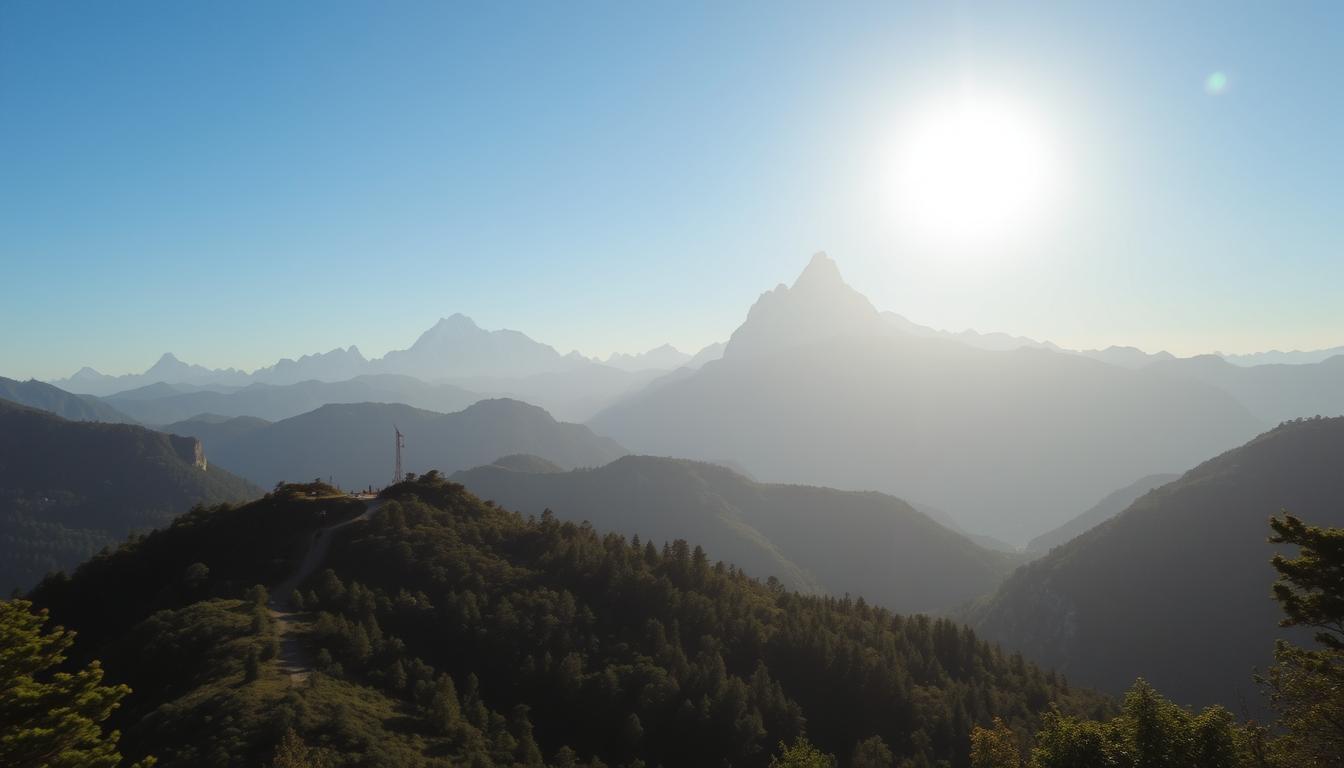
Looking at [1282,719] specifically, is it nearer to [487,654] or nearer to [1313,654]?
[1313,654]

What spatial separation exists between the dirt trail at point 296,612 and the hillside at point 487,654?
0.93 meters

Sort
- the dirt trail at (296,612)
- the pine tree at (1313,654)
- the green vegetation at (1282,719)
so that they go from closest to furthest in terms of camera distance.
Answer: the pine tree at (1313,654) < the green vegetation at (1282,719) < the dirt trail at (296,612)

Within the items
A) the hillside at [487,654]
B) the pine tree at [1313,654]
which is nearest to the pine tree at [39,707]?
the hillside at [487,654]

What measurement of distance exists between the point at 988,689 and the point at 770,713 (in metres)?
43.1

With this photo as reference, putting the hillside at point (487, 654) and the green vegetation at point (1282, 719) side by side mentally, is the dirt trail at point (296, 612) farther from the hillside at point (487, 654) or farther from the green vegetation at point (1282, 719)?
the green vegetation at point (1282, 719)

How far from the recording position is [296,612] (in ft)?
246

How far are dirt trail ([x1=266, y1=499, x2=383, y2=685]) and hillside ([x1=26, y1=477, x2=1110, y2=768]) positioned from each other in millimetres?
933

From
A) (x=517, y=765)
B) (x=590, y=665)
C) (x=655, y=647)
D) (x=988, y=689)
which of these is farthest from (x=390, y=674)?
(x=988, y=689)

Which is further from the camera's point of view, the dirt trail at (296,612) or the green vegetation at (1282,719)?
the dirt trail at (296,612)

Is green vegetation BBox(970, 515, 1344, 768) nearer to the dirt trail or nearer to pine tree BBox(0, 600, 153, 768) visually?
pine tree BBox(0, 600, 153, 768)

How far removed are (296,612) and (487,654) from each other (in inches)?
910

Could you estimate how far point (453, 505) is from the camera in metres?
114

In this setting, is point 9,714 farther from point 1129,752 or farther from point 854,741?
point 854,741

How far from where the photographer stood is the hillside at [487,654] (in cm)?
5516
